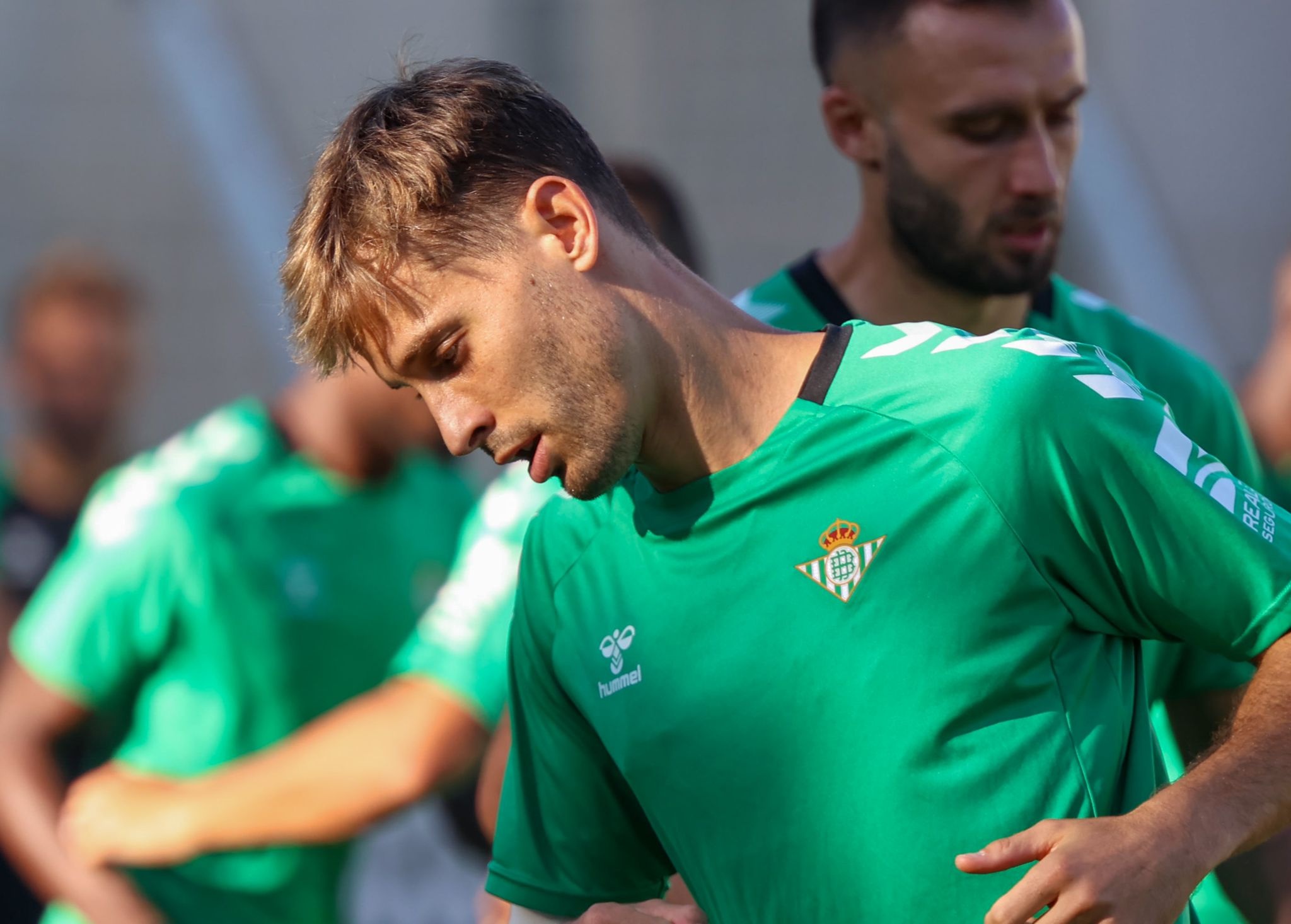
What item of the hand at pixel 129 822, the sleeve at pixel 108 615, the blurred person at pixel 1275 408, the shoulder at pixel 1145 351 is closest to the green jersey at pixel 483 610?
the hand at pixel 129 822

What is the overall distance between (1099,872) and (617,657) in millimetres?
665

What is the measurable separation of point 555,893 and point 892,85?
1507 mm

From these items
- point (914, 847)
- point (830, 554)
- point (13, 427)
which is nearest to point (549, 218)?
point (830, 554)

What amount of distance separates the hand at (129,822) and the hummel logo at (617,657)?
203 centimetres

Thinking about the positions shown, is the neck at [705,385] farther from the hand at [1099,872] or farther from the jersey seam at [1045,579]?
the hand at [1099,872]

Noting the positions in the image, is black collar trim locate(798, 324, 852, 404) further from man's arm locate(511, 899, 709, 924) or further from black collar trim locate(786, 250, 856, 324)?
black collar trim locate(786, 250, 856, 324)

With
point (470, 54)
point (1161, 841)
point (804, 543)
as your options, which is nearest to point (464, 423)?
point (804, 543)

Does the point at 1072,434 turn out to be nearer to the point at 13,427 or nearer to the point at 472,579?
the point at 472,579

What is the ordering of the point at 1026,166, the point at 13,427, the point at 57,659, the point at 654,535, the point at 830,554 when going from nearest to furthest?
the point at 830,554
the point at 654,535
the point at 1026,166
the point at 57,659
the point at 13,427

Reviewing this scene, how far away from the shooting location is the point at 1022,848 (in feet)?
5.46

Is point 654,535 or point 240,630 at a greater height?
point 654,535

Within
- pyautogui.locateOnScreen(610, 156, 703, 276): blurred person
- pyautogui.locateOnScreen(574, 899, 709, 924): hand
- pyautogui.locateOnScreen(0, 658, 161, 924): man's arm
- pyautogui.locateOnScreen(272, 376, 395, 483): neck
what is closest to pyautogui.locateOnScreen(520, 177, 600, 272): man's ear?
pyautogui.locateOnScreen(574, 899, 709, 924): hand

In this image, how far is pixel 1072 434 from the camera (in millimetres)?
1801

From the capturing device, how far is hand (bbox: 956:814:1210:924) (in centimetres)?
162
